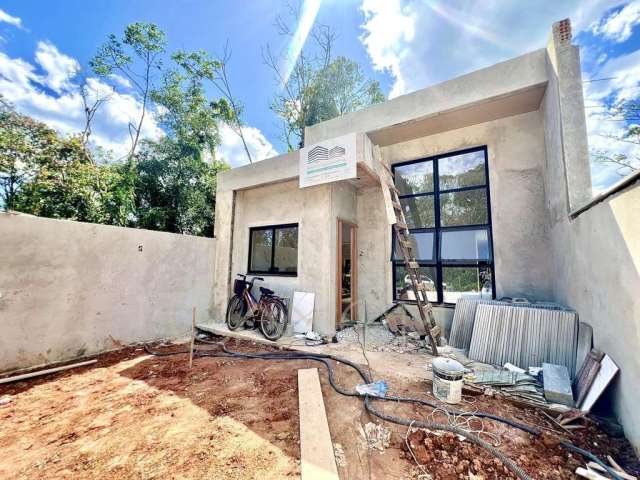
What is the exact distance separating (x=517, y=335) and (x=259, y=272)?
508cm

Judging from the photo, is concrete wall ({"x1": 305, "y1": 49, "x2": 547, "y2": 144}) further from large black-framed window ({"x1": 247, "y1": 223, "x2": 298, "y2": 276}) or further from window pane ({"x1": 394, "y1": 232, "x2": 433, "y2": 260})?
large black-framed window ({"x1": 247, "y1": 223, "x2": 298, "y2": 276})

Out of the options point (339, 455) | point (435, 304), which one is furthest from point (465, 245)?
point (339, 455)

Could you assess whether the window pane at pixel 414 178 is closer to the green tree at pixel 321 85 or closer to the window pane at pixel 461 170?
the window pane at pixel 461 170

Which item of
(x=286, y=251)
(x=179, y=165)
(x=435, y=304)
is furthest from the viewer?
(x=179, y=165)

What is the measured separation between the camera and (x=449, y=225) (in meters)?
5.06

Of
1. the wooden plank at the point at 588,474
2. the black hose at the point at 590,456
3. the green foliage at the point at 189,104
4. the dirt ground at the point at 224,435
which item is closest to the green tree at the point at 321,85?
the green foliage at the point at 189,104

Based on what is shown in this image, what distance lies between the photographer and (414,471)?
1.81 m

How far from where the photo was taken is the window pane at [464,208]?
480 cm

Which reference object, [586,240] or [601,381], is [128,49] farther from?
[601,381]

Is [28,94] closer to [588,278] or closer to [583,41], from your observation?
[583,41]

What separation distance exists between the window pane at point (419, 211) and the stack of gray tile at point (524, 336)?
2035mm

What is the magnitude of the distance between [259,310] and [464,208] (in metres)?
4.68

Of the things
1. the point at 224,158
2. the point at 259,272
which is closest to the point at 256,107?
the point at 224,158

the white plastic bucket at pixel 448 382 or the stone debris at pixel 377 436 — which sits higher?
the white plastic bucket at pixel 448 382
